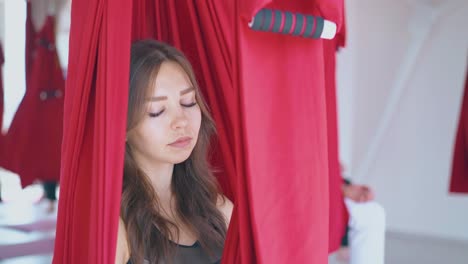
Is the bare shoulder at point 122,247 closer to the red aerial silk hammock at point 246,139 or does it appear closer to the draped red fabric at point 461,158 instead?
the red aerial silk hammock at point 246,139

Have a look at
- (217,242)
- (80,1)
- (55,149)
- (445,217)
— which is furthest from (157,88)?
(445,217)

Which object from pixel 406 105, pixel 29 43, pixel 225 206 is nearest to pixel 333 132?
pixel 225 206

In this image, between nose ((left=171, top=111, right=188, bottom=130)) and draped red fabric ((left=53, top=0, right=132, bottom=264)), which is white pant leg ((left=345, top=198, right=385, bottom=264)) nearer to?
nose ((left=171, top=111, right=188, bottom=130))

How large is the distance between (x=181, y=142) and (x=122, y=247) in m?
0.25

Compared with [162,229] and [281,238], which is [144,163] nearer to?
[162,229]

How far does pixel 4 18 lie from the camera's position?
20.5 ft

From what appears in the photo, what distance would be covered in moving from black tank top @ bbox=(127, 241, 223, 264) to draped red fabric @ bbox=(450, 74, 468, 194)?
2.17 meters

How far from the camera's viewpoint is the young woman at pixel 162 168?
1.29 meters

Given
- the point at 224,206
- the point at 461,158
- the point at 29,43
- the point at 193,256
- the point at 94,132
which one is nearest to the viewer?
the point at 94,132

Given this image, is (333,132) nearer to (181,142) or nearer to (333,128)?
(333,128)

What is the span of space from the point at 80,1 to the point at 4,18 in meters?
5.48

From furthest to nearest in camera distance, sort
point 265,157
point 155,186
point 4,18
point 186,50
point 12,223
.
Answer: point 4,18
point 12,223
point 186,50
point 155,186
point 265,157

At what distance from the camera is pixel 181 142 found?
1.33m

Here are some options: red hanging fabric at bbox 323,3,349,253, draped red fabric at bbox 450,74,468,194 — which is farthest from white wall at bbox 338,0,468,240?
red hanging fabric at bbox 323,3,349,253
